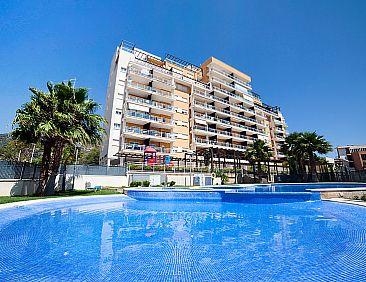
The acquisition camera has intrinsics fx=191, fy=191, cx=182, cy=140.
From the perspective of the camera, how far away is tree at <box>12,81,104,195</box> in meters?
13.2

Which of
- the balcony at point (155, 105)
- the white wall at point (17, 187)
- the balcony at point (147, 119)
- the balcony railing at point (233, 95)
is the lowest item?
the white wall at point (17, 187)

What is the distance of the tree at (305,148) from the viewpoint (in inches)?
1227

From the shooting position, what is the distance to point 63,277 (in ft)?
10.7

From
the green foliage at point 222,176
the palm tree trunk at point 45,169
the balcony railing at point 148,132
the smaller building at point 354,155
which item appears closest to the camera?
the palm tree trunk at point 45,169

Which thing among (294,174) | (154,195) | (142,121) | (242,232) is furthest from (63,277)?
(294,174)

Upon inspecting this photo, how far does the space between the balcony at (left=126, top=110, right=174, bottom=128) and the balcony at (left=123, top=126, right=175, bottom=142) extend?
134 cm

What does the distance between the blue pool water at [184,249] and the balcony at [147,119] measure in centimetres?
2432

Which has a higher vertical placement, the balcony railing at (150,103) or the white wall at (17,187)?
the balcony railing at (150,103)

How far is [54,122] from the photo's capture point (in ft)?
44.9

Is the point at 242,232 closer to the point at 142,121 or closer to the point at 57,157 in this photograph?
the point at 57,157

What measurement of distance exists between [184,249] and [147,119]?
2919 cm

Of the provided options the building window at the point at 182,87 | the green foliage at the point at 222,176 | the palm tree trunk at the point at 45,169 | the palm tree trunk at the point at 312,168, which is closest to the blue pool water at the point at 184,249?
the palm tree trunk at the point at 45,169

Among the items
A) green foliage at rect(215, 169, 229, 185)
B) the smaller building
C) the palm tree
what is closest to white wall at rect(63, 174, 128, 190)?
green foliage at rect(215, 169, 229, 185)

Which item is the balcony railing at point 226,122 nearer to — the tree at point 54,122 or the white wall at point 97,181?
the white wall at point 97,181
